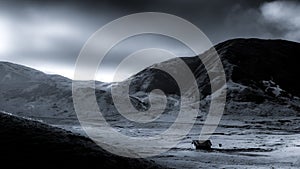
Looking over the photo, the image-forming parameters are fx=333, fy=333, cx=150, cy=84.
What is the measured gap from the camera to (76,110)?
321 feet

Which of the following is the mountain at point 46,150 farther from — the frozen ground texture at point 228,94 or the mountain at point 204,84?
the mountain at point 204,84

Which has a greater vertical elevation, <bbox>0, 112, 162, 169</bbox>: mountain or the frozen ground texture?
the frozen ground texture

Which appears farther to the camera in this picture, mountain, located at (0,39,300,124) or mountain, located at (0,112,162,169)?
mountain, located at (0,39,300,124)

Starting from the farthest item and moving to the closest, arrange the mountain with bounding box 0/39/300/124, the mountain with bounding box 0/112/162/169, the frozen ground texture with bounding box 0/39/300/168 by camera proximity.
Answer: the mountain with bounding box 0/39/300/124, the frozen ground texture with bounding box 0/39/300/168, the mountain with bounding box 0/112/162/169

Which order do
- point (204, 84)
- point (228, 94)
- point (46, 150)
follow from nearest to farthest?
1. point (46, 150)
2. point (228, 94)
3. point (204, 84)

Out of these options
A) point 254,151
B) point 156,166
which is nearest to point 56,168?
point 156,166

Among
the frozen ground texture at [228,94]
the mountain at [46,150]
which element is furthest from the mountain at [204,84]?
the mountain at [46,150]

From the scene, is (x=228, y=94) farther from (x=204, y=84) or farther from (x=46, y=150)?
(x=46, y=150)

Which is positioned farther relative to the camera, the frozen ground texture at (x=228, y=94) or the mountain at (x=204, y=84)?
the mountain at (x=204, y=84)

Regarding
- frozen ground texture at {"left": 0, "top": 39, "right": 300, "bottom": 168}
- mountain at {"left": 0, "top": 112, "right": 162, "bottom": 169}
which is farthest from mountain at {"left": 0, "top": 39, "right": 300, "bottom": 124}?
mountain at {"left": 0, "top": 112, "right": 162, "bottom": 169}

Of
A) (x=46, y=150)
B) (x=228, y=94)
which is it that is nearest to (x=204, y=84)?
(x=228, y=94)

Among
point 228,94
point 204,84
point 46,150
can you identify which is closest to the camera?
point 46,150

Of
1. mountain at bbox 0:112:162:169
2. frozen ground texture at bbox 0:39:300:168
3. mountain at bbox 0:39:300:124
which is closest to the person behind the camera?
mountain at bbox 0:112:162:169

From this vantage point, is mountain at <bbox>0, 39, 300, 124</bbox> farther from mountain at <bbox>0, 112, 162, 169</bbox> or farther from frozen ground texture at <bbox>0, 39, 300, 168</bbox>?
mountain at <bbox>0, 112, 162, 169</bbox>
